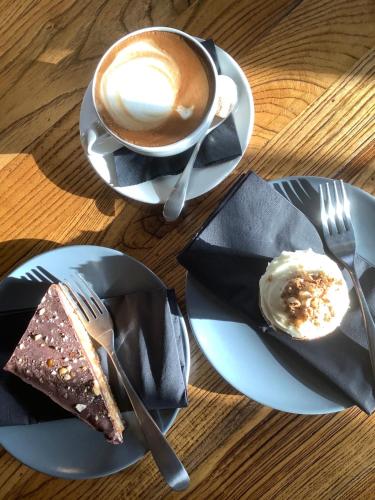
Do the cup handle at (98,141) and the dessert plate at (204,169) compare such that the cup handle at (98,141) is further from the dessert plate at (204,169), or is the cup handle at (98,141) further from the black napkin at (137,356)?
the black napkin at (137,356)

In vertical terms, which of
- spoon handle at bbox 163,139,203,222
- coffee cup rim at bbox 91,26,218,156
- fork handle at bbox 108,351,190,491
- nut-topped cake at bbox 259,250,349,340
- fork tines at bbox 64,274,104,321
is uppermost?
coffee cup rim at bbox 91,26,218,156

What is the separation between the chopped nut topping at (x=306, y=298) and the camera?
2.93 feet

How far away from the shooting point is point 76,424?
1021 mm

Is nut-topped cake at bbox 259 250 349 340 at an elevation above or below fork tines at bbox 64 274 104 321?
below

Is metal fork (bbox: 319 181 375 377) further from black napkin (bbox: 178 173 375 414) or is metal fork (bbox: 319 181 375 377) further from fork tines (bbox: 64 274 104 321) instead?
fork tines (bbox: 64 274 104 321)

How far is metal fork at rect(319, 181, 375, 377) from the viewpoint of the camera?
0.96m

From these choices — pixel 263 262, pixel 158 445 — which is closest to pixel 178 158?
pixel 263 262

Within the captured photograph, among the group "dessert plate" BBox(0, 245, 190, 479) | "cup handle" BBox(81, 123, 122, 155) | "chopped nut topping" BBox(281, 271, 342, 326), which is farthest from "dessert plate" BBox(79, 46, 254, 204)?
"chopped nut topping" BBox(281, 271, 342, 326)

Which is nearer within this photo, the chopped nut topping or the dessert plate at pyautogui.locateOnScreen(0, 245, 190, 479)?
the chopped nut topping

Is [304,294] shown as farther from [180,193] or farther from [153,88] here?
[153,88]

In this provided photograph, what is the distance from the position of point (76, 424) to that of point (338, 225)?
0.57 m

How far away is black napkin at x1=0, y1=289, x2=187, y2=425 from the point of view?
3.16 ft

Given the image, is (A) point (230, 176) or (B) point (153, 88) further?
(A) point (230, 176)

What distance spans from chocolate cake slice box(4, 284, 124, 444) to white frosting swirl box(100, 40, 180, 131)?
12.4 inches
